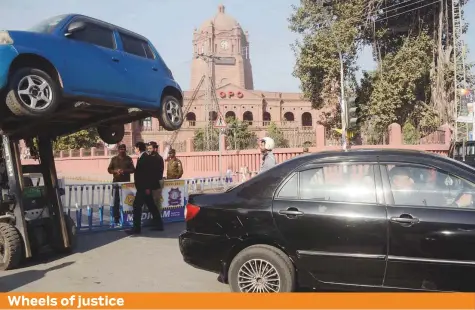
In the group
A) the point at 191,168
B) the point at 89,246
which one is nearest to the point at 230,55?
the point at 191,168

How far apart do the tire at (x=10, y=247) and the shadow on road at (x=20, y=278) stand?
211 millimetres

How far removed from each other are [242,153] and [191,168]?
493 cm

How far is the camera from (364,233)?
12.8 ft

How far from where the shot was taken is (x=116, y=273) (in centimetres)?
580

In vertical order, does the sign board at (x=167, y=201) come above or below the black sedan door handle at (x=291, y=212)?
below

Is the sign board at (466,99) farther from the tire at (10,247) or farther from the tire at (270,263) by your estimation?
the tire at (10,247)

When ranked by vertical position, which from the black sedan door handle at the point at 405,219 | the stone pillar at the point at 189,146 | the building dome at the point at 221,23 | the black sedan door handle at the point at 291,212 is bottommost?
the black sedan door handle at the point at 405,219

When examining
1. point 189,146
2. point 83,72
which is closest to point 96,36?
point 83,72

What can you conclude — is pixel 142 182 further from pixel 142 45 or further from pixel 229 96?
pixel 229 96

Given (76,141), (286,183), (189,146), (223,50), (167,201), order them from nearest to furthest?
(286,183)
(167,201)
(189,146)
(76,141)
(223,50)

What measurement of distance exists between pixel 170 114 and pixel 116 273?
8.49 feet

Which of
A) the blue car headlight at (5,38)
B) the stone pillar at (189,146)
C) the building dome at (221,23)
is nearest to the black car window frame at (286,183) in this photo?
the blue car headlight at (5,38)

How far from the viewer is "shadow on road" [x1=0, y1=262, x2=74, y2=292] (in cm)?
521

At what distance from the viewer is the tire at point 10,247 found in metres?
5.86
